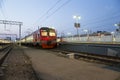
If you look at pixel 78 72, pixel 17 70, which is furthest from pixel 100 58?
pixel 17 70

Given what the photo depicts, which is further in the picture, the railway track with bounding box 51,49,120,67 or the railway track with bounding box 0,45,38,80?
the railway track with bounding box 51,49,120,67

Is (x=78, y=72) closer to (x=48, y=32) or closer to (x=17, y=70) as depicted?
(x=17, y=70)

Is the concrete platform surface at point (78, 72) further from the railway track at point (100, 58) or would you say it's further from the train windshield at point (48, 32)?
the train windshield at point (48, 32)

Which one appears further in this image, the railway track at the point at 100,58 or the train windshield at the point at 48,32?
the train windshield at the point at 48,32

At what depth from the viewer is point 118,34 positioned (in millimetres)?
26984

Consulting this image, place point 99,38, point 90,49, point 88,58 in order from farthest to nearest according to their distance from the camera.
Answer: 1. point 99,38
2. point 90,49
3. point 88,58

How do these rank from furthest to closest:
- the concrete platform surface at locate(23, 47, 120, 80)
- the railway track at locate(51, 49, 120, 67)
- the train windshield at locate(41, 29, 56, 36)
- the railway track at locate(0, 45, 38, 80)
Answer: the train windshield at locate(41, 29, 56, 36)
the railway track at locate(51, 49, 120, 67)
the railway track at locate(0, 45, 38, 80)
the concrete platform surface at locate(23, 47, 120, 80)

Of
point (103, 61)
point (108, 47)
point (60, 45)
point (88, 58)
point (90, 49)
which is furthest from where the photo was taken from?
point (60, 45)

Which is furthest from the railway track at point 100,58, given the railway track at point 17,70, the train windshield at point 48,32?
the train windshield at point 48,32

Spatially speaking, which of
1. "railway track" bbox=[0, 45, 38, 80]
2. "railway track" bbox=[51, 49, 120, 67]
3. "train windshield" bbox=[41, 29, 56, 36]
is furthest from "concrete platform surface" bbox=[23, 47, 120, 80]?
"train windshield" bbox=[41, 29, 56, 36]

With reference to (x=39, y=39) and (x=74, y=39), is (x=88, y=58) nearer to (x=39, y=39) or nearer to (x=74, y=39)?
(x=39, y=39)

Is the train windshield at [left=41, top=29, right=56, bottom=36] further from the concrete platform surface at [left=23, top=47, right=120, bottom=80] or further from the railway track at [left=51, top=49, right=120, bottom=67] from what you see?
the concrete platform surface at [left=23, top=47, right=120, bottom=80]

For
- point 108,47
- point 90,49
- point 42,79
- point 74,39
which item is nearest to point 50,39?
point 74,39

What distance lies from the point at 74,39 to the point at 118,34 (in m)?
12.6
